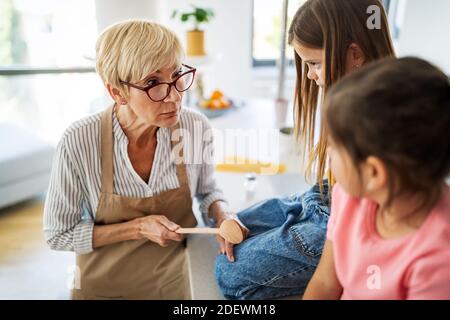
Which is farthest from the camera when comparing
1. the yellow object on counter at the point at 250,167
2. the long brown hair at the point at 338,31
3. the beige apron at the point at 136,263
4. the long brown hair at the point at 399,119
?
the yellow object on counter at the point at 250,167

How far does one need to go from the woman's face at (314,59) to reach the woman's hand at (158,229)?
19.9 inches

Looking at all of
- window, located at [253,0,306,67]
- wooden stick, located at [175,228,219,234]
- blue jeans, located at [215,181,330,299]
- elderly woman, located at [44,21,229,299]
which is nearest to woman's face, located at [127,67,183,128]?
elderly woman, located at [44,21,229,299]

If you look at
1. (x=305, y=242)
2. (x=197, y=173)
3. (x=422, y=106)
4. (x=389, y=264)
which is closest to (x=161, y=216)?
(x=197, y=173)

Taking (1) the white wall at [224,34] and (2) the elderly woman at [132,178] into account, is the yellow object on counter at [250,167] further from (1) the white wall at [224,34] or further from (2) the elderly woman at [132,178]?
(1) the white wall at [224,34]

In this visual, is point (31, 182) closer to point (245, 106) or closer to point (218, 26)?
point (245, 106)

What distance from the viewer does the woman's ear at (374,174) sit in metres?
0.58

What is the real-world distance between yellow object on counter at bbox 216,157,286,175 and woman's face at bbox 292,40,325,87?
0.66 meters

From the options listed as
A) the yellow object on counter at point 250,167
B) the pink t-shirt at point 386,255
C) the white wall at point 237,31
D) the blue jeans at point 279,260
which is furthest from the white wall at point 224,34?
the pink t-shirt at point 386,255

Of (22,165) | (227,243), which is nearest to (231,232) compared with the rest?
(227,243)

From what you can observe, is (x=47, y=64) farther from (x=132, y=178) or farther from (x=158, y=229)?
(x=158, y=229)

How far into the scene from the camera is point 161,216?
1.11 metres

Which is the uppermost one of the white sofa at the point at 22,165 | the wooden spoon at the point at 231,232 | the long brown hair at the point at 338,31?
the long brown hair at the point at 338,31

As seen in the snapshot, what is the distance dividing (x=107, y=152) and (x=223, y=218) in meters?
0.36

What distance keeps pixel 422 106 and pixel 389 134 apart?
2.1 inches
